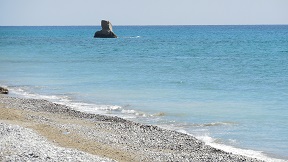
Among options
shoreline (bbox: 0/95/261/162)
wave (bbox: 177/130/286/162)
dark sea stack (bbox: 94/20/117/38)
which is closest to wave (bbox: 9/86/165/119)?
shoreline (bbox: 0/95/261/162)

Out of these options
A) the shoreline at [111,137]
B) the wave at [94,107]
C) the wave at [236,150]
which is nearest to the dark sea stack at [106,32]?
the wave at [94,107]

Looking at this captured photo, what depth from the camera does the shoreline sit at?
635 inches

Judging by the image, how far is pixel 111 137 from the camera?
1866cm

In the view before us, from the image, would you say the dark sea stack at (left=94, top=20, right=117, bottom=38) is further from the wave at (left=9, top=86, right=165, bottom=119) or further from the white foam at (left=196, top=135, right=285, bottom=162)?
the white foam at (left=196, top=135, right=285, bottom=162)

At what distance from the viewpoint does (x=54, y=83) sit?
3812cm

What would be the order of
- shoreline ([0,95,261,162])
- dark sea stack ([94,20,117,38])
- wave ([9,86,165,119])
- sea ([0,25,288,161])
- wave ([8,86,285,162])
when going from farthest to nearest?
1. dark sea stack ([94,20,117,38])
2. wave ([9,86,165,119])
3. sea ([0,25,288,161])
4. wave ([8,86,285,162])
5. shoreline ([0,95,261,162])

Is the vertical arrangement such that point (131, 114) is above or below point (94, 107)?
below

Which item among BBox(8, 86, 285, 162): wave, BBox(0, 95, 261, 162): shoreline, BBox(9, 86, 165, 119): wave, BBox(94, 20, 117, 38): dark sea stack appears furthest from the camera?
BBox(94, 20, 117, 38): dark sea stack

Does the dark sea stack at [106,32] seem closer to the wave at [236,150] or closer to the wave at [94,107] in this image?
the wave at [94,107]

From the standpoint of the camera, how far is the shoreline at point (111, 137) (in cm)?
1614

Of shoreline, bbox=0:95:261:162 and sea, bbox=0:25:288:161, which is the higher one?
sea, bbox=0:25:288:161

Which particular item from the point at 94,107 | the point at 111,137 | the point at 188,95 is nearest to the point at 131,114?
the point at 94,107

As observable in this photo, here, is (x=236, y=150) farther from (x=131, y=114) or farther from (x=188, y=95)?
(x=188, y=95)

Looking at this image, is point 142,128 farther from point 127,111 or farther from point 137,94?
point 137,94
